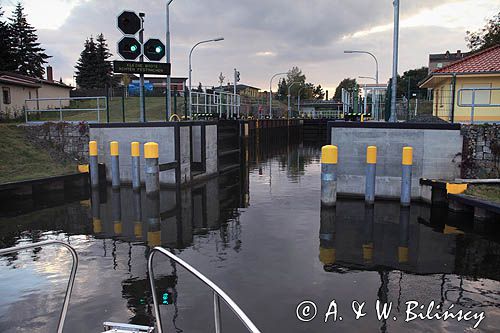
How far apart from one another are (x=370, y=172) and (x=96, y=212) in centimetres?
780

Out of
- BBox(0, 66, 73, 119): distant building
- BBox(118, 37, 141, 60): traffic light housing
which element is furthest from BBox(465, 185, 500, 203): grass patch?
BBox(0, 66, 73, 119): distant building

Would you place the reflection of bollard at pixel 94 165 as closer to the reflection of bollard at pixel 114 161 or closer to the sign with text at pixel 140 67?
the reflection of bollard at pixel 114 161

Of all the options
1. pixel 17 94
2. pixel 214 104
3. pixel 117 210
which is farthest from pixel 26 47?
pixel 117 210

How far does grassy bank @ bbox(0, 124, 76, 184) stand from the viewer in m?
15.7

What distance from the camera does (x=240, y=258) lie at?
8.18m

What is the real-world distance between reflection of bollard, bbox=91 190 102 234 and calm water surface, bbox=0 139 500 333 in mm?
73

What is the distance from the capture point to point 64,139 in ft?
60.4

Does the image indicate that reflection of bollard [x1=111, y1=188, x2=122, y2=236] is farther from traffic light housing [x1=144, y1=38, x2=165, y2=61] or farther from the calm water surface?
traffic light housing [x1=144, y1=38, x2=165, y2=61]

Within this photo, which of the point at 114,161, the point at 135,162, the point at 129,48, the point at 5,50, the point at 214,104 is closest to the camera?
the point at 135,162

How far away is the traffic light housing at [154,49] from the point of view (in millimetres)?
14352

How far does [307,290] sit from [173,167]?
29.3 feet

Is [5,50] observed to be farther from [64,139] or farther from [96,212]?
[96,212]

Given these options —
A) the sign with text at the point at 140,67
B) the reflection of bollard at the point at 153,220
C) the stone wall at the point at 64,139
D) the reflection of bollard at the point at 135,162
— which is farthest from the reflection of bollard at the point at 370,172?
the stone wall at the point at 64,139

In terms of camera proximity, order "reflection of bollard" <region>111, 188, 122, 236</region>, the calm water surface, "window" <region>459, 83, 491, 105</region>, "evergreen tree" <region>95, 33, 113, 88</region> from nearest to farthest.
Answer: the calm water surface
"reflection of bollard" <region>111, 188, 122, 236</region>
"window" <region>459, 83, 491, 105</region>
"evergreen tree" <region>95, 33, 113, 88</region>
